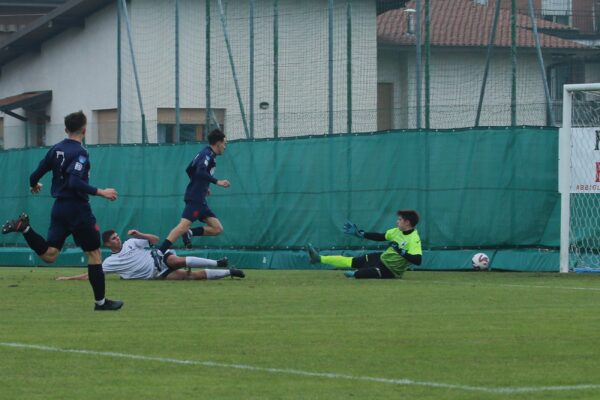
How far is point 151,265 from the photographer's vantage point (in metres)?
20.3

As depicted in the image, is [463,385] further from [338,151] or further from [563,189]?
[338,151]

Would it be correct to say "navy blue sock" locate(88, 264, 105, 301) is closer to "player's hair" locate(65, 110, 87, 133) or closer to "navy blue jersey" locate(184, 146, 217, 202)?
"player's hair" locate(65, 110, 87, 133)

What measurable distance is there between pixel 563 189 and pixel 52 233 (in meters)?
9.63

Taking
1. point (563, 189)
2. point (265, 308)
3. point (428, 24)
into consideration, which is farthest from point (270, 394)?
point (428, 24)

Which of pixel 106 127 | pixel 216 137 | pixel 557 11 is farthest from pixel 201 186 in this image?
pixel 106 127

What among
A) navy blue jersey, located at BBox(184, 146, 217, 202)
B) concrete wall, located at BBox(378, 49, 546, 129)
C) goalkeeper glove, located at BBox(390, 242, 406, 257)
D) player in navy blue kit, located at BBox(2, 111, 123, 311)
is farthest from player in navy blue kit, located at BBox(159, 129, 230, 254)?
player in navy blue kit, located at BBox(2, 111, 123, 311)

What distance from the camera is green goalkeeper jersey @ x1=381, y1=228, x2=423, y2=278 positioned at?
19.8m

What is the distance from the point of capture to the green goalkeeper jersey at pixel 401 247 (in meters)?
19.8

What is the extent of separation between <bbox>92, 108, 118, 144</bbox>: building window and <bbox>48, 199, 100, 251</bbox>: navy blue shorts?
63.0 ft

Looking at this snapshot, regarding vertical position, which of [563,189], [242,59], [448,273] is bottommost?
[448,273]

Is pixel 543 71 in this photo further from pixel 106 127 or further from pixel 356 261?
pixel 106 127

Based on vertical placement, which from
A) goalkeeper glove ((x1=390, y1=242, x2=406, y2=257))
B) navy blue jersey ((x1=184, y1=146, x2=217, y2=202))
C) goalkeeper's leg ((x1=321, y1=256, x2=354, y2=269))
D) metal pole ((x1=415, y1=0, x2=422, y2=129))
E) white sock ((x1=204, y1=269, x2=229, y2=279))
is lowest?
white sock ((x1=204, y1=269, x2=229, y2=279))

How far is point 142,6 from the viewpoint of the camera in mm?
35625

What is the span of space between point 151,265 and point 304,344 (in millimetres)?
10007
